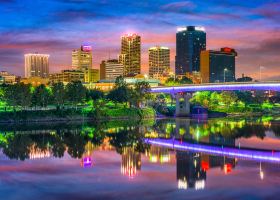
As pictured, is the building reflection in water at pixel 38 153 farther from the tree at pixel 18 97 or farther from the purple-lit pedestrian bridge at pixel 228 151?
the tree at pixel 18 97

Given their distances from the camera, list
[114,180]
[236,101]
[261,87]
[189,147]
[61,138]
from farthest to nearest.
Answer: [236,101]
[261,87]
[61,138]
[189,147]
[114,180]

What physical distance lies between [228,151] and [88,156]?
547 inches

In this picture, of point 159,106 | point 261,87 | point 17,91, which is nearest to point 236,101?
point 159,106

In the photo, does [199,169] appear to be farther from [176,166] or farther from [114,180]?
[114,180]

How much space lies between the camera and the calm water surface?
28062 mm

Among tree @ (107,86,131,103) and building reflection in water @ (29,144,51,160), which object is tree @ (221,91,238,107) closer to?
tree @ (107,86,131,103)

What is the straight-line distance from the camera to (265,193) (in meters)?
27.6

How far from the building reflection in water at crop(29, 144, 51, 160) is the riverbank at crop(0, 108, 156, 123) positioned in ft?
134

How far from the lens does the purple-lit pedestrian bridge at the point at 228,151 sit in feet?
139

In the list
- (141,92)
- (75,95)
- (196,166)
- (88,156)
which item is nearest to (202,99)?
(141,92)

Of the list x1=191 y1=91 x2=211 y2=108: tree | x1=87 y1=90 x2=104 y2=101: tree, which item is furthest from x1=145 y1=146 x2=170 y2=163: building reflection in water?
x1=191 y1=91 x2=211 y2=108: tree

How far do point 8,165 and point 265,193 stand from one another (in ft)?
71.1

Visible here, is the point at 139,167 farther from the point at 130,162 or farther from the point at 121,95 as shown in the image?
the point at 121,95

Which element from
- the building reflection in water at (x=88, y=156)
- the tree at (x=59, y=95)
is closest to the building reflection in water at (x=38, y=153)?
the building reflection in water at (x=88, y=156)
